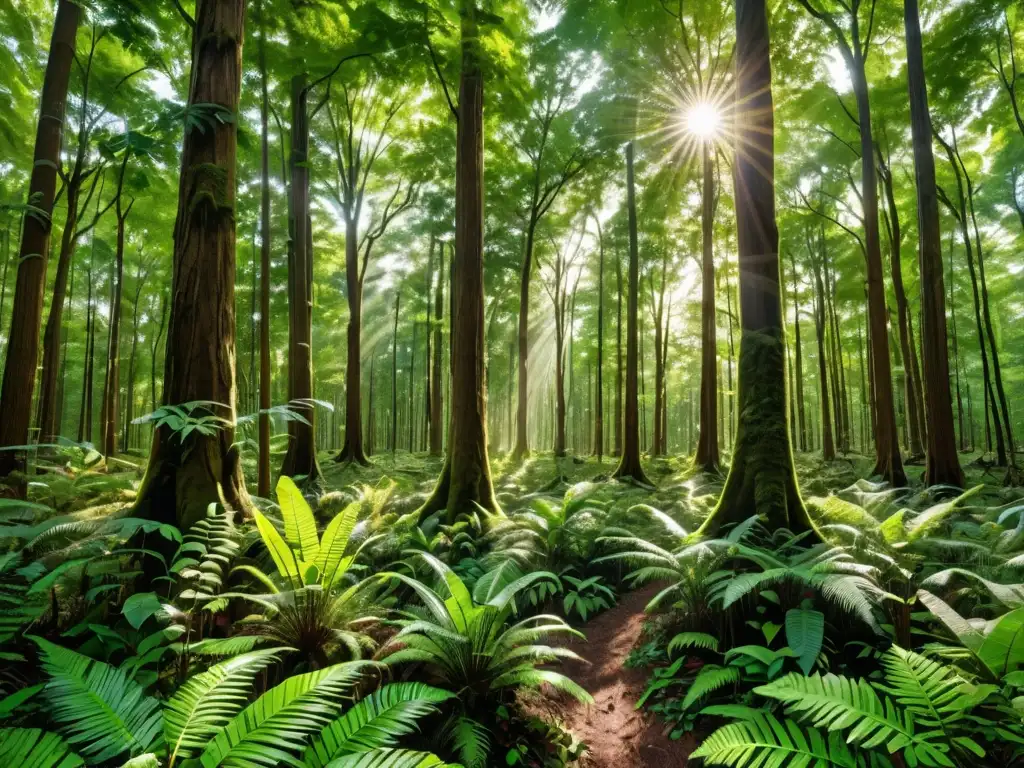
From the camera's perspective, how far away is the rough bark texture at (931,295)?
7.75 meters

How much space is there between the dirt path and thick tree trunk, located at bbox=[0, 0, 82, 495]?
8028mm

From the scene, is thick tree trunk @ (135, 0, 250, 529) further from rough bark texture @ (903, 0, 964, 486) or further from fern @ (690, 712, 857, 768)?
rough bark texture @ (903, 0, 964, 486)

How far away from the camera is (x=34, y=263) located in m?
6.94

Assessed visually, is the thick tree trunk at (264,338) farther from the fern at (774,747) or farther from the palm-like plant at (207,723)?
the fern at (774,747)

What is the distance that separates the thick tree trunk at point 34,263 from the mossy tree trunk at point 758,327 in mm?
9153

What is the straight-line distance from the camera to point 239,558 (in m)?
4.04

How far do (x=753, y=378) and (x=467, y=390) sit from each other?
11.7ft

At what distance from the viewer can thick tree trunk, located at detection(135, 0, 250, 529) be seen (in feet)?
13.9

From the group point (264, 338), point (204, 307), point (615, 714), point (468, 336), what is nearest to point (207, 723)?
point (615, 714)

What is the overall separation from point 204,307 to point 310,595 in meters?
2.86

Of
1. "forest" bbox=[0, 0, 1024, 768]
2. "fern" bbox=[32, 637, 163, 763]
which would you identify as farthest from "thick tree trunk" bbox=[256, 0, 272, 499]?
"fern" bbox=[32, 637, 163, 763]

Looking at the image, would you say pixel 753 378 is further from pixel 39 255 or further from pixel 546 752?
pixel 39 255

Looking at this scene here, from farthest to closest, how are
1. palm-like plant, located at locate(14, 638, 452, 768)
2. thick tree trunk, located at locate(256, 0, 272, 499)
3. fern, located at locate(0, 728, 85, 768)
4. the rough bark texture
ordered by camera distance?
the rough bark texture
thick tree trunk, located at locate(256, 0, 272, 499)
palm-like plant, located at locate(14, 638, 452, 768)
fern, located at locate(0, 728, 85, 768)

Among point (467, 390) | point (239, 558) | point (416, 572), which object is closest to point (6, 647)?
point (239, 558)
